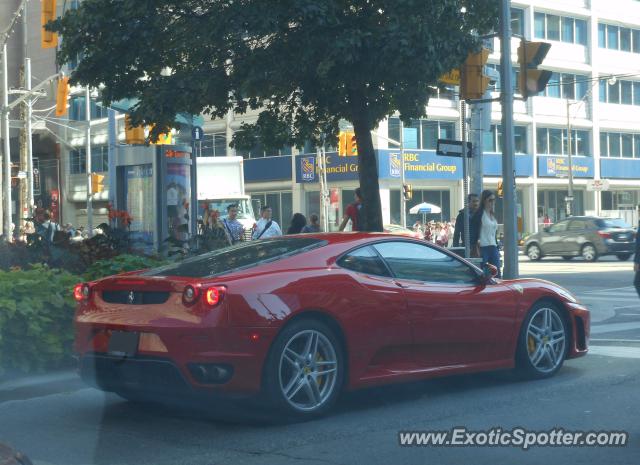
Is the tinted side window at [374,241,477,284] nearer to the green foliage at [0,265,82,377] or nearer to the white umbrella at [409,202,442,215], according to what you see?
the green foliage at [0,265,82,377]

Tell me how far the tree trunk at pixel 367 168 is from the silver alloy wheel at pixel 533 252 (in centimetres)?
2110

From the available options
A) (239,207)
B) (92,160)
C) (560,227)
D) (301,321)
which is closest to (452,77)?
(301,321)

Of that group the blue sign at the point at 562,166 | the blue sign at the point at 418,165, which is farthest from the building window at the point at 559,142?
the blue sign at the point at 418,165

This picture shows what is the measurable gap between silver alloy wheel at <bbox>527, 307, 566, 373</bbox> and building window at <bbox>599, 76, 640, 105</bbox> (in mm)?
48661

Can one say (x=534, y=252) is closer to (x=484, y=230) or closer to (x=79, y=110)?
(x=484, y=230)

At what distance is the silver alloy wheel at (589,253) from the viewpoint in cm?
3284

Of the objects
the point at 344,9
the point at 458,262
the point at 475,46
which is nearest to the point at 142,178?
the point at 344,9

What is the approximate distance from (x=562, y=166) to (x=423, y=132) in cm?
980

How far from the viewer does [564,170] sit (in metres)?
Answer: 53.8

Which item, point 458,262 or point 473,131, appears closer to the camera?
point 458,262

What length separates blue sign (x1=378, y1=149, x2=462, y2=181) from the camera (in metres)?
47.2

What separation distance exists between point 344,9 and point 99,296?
27.0ft

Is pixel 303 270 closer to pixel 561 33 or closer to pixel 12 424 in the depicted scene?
pixel 12 424

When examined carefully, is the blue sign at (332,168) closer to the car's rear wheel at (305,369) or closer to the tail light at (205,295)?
the car's rear wheel at (305,369)
